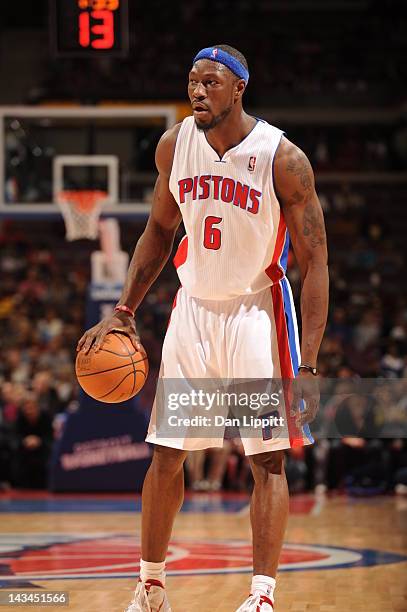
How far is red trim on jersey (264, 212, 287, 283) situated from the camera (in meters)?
4.35

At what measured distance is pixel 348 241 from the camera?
65.2ft

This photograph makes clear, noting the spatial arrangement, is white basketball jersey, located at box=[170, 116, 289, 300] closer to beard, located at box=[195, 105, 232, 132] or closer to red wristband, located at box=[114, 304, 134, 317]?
beard, located at box=[195, 105, 232, 132]

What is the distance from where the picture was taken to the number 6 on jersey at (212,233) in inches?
168

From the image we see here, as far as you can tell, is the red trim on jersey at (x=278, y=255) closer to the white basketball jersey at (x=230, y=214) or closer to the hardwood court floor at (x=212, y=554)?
the white basketball jersey at (x=230, y=214)

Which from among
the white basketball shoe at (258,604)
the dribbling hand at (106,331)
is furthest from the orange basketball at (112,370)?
the white basketball shoe at (258,604)

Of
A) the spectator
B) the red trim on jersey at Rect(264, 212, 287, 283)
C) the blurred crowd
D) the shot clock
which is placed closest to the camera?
the red trim on jersey at Rect(264, 212, 287, 283)

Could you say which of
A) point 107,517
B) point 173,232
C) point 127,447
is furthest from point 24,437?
point 173,232

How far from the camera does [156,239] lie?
458cm

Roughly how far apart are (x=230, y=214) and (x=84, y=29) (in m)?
3.98

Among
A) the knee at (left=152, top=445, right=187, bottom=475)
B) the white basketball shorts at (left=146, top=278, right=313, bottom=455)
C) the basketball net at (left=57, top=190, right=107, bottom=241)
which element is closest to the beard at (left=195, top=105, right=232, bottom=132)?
the white basketball shorts at (left=146, top=278, right=313, bottom=455)

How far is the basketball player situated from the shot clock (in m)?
3.65

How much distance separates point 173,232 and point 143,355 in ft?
1.95

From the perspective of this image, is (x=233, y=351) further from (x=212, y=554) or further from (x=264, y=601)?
(x=212, y=554)

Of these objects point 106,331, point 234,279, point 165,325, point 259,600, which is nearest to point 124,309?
point 106,331
